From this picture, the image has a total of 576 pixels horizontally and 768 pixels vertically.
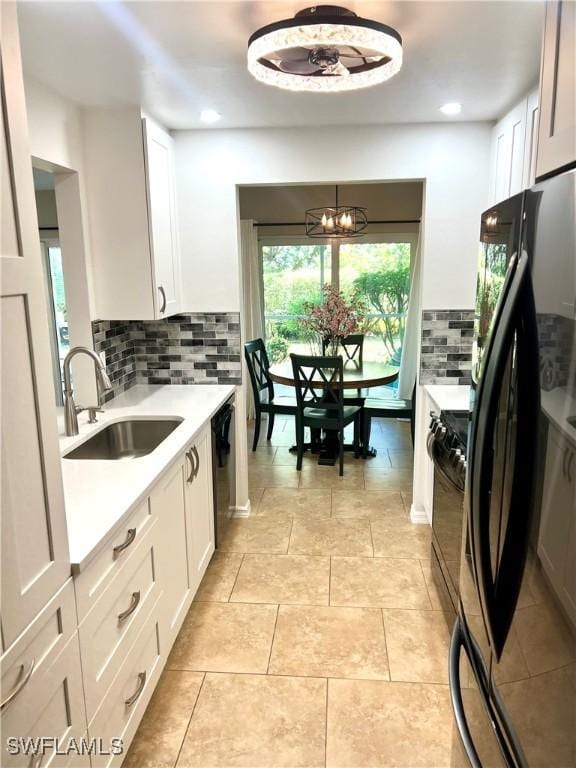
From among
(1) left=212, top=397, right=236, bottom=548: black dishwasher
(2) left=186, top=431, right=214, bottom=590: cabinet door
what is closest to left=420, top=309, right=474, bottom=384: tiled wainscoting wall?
(1) left=212, top=397, right=236, bottom=548: black dishwasher

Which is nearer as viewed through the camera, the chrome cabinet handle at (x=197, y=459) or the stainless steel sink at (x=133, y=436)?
the chrome cabinet handle at (x=197, y=459)

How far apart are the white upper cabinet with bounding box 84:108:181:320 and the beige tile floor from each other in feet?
5.14

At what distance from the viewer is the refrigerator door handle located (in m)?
0.90

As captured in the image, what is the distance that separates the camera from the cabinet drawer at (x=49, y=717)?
3.54 ft

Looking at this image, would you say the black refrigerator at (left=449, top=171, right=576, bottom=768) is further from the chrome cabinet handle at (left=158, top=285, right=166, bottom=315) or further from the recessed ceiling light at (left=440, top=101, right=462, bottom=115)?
the chrome cabinet handle at (left=158, top=285, right=166, bottom=315)

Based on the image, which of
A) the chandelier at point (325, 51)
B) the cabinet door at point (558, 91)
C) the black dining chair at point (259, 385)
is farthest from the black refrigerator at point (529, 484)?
the black dining chair at point (259, 385)

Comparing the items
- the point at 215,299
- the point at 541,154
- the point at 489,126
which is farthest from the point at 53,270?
the point at 541,154

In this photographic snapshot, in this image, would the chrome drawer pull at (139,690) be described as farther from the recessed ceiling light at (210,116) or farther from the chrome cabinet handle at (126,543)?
the recessed ceiling light at (210,116)

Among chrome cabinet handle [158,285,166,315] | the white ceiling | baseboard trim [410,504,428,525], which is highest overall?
the white ceiling

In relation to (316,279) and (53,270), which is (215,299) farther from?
(316,279)

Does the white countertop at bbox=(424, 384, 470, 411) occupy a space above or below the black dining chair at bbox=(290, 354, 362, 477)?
above

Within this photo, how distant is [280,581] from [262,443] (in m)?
2.34

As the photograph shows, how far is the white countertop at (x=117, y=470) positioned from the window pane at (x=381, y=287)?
3097mm

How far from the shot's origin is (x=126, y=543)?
1.66m
